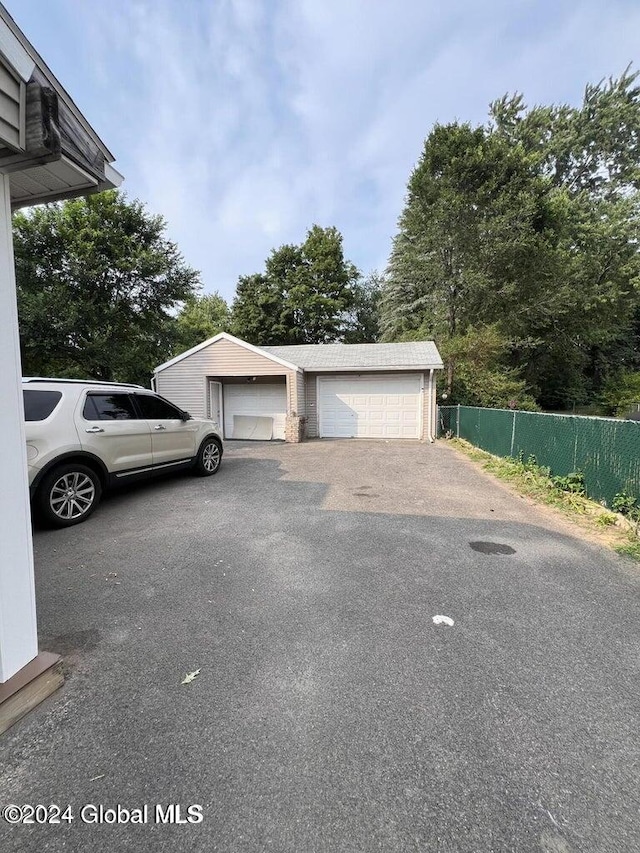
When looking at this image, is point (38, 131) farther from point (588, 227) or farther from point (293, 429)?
point (588, 227)

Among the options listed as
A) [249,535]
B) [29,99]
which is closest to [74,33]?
[29,99]

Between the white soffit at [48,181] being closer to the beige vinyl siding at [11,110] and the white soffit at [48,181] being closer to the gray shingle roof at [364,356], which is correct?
the beige vinyl siding at [11,110]

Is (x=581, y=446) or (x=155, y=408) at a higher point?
(x=155, y=408)

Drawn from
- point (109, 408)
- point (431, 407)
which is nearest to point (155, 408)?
point (109, 408)

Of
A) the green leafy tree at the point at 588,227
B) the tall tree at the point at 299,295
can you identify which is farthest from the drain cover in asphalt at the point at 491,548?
the tall tree at the point at 299,295

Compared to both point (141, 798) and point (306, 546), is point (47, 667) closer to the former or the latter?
point (141, 798)

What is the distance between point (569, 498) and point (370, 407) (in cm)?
862

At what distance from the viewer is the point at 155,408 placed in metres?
6.10

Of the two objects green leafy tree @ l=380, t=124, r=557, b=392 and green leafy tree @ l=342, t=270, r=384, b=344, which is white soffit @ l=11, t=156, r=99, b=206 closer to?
green leafy tree @ l=380, t=124, r=557, b=392

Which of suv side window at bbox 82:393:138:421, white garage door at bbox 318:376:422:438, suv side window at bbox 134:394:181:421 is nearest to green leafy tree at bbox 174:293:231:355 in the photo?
white garage door at bbox 318:376:422:438

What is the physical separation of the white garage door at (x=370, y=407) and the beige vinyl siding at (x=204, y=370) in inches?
82.6

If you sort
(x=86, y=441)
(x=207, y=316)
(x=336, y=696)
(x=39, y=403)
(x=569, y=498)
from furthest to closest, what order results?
(x=207, y=316), (x=569, y=498), (x=86, y=441), (x=39, y=403), (x=336, y=696)

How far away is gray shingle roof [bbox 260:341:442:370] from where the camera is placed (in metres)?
13.2

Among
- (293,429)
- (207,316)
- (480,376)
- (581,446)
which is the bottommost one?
(293,429)
